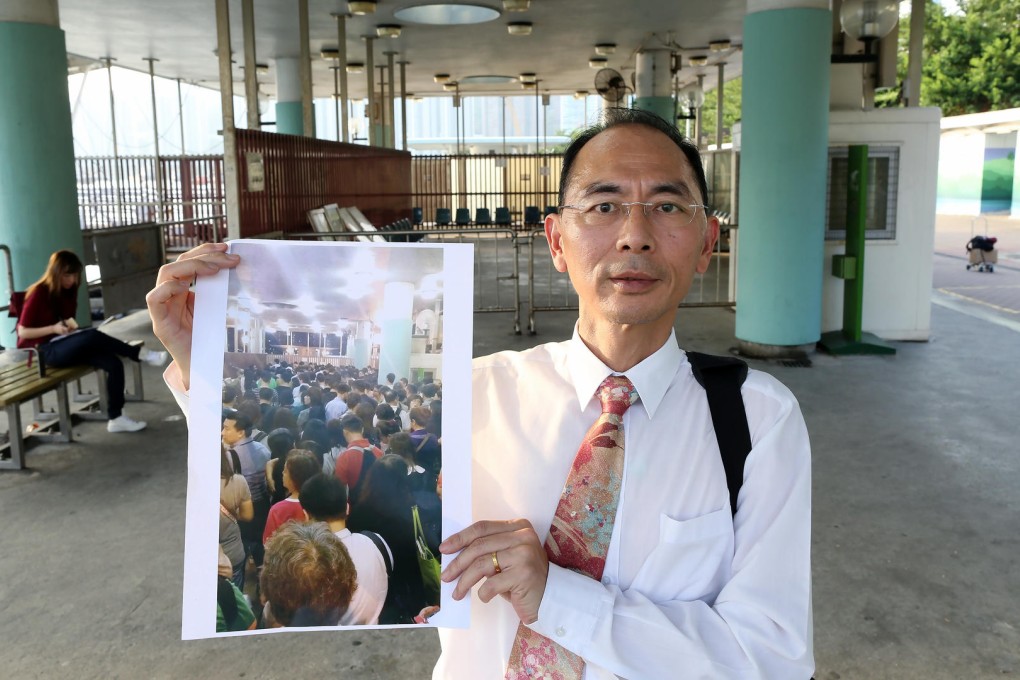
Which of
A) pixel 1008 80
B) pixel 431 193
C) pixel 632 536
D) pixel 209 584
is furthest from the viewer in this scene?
pixel 1008 80

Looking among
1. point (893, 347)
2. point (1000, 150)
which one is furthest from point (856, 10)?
point (1000, 150)

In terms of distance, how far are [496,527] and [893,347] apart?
26.0 feet

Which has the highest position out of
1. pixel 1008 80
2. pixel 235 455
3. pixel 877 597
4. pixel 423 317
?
pixel 1008 80

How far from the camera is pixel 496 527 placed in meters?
1.29

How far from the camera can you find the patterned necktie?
1.36 m

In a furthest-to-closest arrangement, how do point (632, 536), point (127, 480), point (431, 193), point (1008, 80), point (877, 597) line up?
point (1008, 80), point (431, 193), point (127, 480), point (877, 597), point (632, 536)

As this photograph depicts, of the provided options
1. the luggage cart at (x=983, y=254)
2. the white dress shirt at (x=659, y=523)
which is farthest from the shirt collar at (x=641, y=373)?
the luggage cart at (x=983, y=254)

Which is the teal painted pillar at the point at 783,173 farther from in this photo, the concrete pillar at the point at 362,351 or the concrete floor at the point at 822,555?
the concrete pillar at the point at 362,351

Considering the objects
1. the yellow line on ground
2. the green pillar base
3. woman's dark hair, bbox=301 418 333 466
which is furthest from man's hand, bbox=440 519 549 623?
the yellow line on ground

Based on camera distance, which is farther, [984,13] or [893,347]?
[984,13]

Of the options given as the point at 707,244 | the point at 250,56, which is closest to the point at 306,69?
the point at 250,56

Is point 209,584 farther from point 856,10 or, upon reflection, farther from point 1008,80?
point 1008,80

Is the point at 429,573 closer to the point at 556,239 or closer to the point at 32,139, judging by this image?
the point at 556,239

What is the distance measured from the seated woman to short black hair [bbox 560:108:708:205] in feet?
17.1
